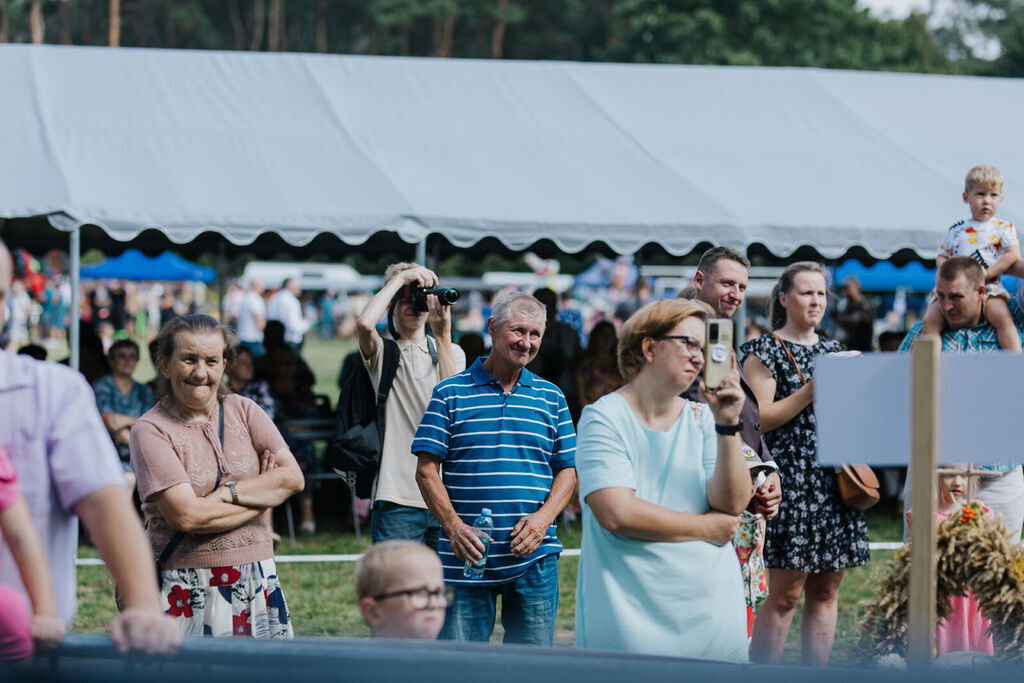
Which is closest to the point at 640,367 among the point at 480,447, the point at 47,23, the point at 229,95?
the point at 480,447

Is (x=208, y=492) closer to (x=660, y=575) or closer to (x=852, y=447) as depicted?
(x=660, y=575)

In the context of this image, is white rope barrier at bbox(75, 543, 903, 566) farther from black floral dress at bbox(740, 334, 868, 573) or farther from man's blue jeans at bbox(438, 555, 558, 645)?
man's blue jeans at bbox(438, 555, 558, 645)

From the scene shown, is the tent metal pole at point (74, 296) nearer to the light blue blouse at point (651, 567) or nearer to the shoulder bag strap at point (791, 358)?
the shoulder bag strap at point (791, 358)

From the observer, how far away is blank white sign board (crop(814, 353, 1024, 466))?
7.85 ft

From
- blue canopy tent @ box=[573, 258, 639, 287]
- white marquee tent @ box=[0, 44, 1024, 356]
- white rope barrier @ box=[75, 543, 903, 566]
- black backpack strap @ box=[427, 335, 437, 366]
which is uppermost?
blue canopy tent @ box=[573, 258, 639, 287]

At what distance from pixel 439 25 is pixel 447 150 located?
3239 centimetres

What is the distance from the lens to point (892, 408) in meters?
2.41

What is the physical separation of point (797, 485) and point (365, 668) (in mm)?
2746

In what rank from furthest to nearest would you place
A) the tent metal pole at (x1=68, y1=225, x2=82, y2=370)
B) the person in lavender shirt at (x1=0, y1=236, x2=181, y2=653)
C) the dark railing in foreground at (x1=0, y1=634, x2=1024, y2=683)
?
1. the tent metal pole at (x1=68, y1=225, x2=82, y2=370)
2. the person in lavender shirt at (x1=0, y1=236, x2=181, y2=653)
3. the dark railing in foreground at (x1=0, y1=634, x2=1024, y2=683)

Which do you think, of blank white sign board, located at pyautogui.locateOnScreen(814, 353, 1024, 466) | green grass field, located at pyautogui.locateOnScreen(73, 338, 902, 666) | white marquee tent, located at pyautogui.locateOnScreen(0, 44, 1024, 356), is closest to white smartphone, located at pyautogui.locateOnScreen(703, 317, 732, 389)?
blank white sign board, located at pyautogui.locateOnScreen(814, 353, 1024, 466)

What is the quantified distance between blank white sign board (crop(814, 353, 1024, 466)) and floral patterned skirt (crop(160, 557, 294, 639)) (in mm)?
1790

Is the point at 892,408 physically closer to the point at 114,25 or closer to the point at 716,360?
the point at 716,360

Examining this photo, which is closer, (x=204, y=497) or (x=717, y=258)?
(x=204, y=497)

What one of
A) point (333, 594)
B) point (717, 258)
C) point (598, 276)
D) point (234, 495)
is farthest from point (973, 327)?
point (598, 276)
